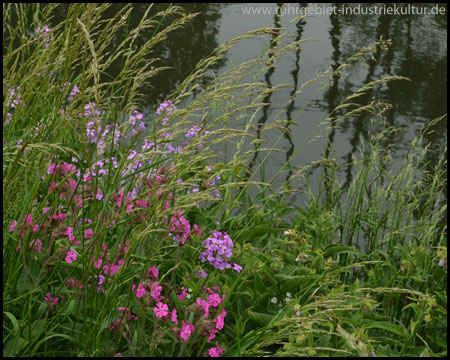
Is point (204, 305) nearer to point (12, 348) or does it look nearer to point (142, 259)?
point (142, 259)

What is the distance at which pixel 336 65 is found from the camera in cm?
559

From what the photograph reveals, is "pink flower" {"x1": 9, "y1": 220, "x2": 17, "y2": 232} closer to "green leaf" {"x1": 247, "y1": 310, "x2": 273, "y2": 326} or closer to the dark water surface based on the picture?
"green leaf" {"x1": 247, "y1": 310, "x2": 273, "y2": 326}

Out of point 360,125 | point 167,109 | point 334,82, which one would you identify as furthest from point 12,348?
point 334,82

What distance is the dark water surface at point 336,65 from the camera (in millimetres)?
4633

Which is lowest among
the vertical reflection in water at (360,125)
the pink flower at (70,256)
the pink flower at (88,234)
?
the vertical reflection in water at (360,125)

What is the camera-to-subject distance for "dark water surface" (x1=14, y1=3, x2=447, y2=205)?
463 centimetres

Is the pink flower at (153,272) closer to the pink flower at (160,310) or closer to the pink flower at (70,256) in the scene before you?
the pink flower at (160,310)

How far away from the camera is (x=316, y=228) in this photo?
2.96 meters

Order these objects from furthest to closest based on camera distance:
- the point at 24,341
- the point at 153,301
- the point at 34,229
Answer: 1. the point at 153,301
2. the point at 34,229
3. the point at 24,341

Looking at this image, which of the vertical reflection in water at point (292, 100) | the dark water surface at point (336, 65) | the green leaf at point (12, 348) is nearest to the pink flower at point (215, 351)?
the green leaf at point (12, 348)

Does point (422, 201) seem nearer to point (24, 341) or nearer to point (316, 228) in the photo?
point (316, 228)

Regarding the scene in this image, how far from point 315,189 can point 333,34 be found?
112 inches

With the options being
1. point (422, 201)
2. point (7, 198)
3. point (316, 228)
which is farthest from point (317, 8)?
point (7, 198)

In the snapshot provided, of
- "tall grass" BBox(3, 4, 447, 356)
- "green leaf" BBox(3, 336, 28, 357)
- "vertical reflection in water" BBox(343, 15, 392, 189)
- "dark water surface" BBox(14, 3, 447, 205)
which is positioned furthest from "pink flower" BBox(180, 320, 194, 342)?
"dark water surface" BBox(14, 3, 447, 205)
